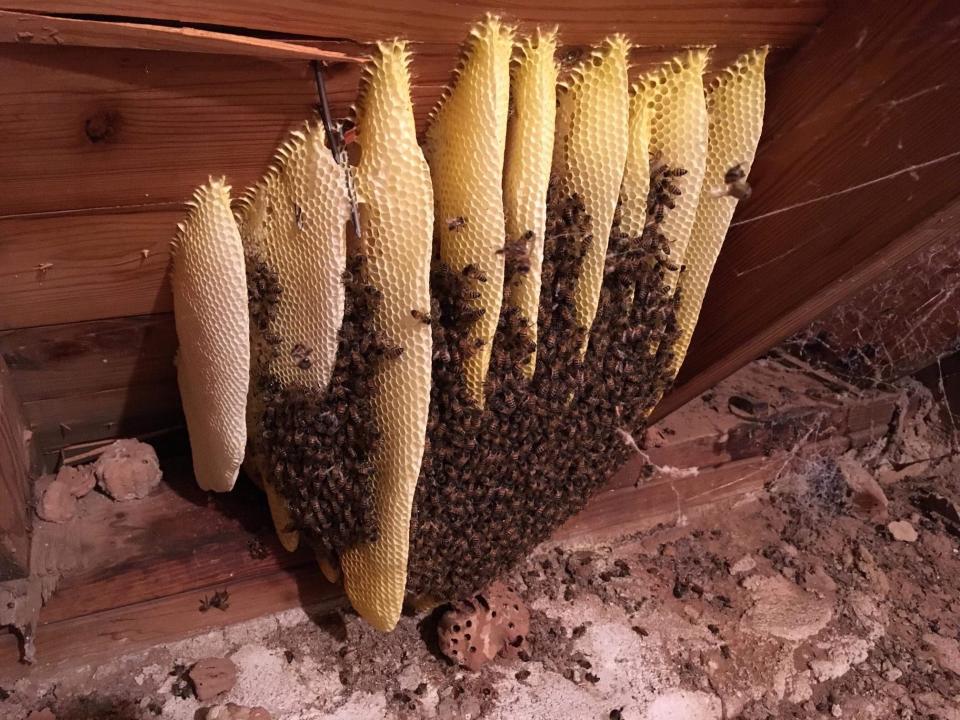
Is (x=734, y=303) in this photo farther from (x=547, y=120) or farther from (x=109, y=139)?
(x=109, y=139)

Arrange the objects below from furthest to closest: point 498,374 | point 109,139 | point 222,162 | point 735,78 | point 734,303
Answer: point 734,303
point 498,374
point 735,78
point 222,162
point 109,139

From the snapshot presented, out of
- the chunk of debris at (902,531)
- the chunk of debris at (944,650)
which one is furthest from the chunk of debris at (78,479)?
the chunk of debris at (902,531)

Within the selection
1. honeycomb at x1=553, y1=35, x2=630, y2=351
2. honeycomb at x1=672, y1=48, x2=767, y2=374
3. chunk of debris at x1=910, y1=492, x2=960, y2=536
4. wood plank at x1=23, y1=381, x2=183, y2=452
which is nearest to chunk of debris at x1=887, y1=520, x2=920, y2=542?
chunk of debris at x1=910, y1=492, x2=960, y2=536

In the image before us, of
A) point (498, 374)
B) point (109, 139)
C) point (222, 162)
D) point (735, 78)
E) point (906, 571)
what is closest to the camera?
point (109, 139)

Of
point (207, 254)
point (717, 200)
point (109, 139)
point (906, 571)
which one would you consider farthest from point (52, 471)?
point (906, 571)

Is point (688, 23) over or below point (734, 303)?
over

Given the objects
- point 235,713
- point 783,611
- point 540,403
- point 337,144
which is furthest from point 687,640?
point 337,144

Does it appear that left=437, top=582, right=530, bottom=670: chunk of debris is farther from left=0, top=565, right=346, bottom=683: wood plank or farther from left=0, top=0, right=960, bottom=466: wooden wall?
left=0, top=0, right=960, bottom=466: wooden wall

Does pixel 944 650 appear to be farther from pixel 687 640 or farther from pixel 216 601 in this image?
pixel 216 601
